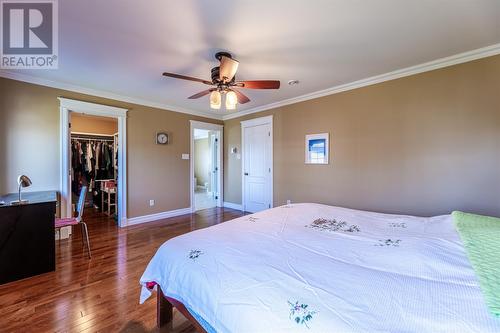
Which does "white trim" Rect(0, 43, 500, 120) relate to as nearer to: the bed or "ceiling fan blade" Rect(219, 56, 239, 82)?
"ceiling fan blade" Rect(219, 56, 239, 82)

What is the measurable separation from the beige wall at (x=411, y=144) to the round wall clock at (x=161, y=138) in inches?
101

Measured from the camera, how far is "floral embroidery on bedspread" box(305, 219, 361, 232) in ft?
5.44

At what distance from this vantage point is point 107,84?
3.29 m

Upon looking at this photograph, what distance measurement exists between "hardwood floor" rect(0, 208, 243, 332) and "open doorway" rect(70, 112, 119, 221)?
2138mm

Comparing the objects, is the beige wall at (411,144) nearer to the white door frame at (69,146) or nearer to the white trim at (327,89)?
the white trim at (327,89)

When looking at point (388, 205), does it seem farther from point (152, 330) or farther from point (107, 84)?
point (107, 84)

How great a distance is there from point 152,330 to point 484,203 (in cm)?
346

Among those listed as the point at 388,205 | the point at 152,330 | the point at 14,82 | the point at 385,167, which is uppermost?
the point at 14,82

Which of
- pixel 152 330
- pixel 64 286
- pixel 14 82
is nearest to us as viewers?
pixel 152 330

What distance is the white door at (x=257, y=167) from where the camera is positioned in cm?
453

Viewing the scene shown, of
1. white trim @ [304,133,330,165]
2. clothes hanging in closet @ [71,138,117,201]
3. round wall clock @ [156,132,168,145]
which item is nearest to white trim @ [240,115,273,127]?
white trim @ [304,133,330,165]

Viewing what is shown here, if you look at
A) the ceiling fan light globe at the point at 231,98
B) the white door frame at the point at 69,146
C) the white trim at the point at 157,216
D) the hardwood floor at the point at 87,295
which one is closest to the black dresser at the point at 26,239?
the hardwood floor at the point at 87,295

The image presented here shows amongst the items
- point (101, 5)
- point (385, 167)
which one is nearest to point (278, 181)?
point (385, 167)

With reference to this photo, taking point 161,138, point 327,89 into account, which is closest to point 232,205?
point 161,138
